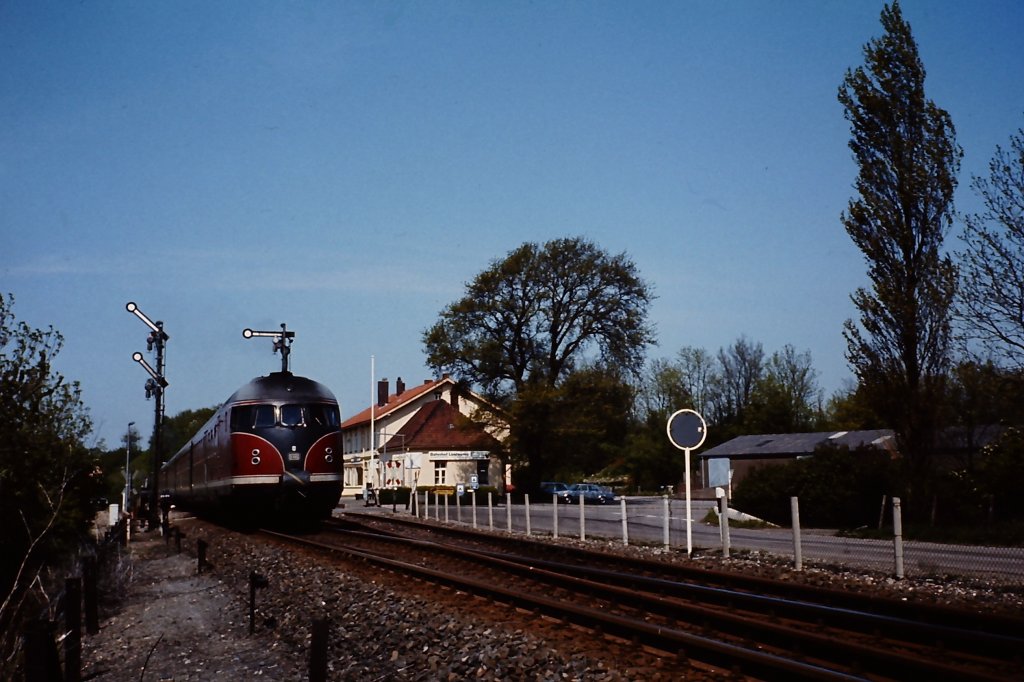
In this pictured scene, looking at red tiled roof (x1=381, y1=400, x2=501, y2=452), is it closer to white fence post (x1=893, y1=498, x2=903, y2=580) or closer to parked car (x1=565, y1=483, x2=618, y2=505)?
parked car (x1=565, y1=483, x2=618, y2=505)

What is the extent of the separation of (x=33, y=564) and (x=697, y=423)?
13.1 meters

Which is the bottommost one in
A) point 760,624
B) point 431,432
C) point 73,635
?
point 73,635

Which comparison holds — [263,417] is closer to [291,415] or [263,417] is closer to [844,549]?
[291,415]

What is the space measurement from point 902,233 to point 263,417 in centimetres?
1877

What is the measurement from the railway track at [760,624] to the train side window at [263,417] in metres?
7.90

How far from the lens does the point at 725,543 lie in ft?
55.4

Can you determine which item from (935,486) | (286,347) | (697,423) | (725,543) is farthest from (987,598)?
(286,347)

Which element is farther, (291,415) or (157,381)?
(157,381)

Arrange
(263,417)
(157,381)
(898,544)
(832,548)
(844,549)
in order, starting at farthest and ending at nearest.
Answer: (157,381) → (263,417) → (832,548) → (844,549) → (898,544)

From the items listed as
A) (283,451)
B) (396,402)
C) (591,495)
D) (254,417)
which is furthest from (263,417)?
(396,402)

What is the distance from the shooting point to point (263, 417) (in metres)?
22.3

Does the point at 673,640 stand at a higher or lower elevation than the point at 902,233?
lower

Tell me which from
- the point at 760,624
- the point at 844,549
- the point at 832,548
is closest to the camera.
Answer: the point at 760,624

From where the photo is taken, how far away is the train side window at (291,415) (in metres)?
22.4
